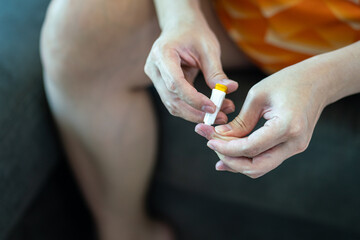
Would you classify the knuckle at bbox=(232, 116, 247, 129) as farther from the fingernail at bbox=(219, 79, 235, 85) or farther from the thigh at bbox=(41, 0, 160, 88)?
the thigh at bbox=(41, 0, 160, 88)

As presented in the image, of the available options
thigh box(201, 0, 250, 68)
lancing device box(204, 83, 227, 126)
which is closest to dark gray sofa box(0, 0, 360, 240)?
thigh box(201, 0, 250, 68)

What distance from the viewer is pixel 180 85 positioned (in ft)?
1.44

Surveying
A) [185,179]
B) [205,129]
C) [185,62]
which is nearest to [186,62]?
[185,62]

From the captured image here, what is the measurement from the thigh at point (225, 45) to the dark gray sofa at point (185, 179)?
0.02 metres

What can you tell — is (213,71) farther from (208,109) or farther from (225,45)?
(225,45)

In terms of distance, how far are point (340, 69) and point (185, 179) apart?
342 millimetres

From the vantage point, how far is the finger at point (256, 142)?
1.35 ft

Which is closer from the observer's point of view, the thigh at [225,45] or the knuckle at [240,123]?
the knuckle at [240,123]

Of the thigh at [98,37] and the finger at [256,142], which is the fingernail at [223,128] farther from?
the thigh at [98,37]

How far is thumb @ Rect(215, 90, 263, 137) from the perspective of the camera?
45 centimetres

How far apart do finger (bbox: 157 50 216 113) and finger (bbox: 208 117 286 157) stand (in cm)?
5

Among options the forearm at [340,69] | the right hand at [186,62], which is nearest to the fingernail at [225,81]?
the right hand at [186,62]

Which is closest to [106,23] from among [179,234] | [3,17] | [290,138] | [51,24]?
[51,24]

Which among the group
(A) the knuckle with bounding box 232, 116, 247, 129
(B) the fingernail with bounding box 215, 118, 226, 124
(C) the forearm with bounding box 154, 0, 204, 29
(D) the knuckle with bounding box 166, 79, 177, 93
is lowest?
(B) the fingernail with bounding box 215, 118, 226, 124
